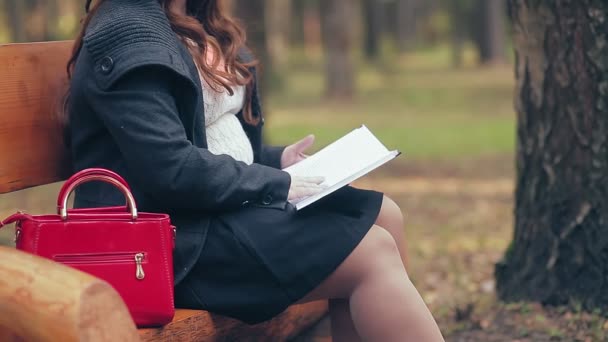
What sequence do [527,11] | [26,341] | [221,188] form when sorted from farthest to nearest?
[527,11] < [221,188] < [26,341]

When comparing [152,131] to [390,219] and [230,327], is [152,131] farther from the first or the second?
[390,219]

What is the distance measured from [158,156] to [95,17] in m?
0.50

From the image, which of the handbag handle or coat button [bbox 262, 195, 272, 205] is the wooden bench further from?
coat button [bbox 262, 195, 272, 205]

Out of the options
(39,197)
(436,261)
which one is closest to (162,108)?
(436,261)

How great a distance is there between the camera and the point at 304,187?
2.90 m

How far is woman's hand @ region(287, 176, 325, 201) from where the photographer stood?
288cm

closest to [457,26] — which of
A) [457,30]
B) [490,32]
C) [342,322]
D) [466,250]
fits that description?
[457,30]

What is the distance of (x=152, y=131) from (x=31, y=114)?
2.03 feet

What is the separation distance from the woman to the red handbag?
18 centimetres

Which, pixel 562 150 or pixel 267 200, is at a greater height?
pixel 267 200

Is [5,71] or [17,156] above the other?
[5,71]

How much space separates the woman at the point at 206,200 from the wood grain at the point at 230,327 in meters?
0.05

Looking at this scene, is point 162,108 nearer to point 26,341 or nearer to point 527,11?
point 26,341

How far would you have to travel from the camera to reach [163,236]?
2.54 meters
